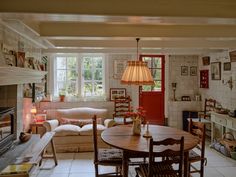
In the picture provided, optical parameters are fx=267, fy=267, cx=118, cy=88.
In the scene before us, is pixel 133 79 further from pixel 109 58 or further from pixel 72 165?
pixel 109 58

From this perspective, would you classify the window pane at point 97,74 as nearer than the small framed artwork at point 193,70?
Yes

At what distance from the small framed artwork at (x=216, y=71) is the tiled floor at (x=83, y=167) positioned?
204 cm

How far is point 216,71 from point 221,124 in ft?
5.24

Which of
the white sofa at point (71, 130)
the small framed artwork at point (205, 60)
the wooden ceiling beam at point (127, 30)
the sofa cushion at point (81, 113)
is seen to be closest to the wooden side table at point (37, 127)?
the white sofa at point (71, 130)

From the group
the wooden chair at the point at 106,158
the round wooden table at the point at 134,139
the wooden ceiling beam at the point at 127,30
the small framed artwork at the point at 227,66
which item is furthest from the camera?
the small framed artwork at the point at 227,66

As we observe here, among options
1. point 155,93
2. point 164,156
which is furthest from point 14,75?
point 155,93

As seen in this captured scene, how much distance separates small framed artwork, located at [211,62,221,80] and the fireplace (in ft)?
16.0

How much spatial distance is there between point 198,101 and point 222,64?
1538 mm

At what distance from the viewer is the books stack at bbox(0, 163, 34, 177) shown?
293 centimetres

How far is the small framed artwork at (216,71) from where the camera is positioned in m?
6.60

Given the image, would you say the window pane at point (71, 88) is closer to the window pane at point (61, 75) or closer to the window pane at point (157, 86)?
the window pane at point (61, 75)

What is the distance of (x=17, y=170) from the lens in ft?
9.96

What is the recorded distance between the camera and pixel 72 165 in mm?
4910

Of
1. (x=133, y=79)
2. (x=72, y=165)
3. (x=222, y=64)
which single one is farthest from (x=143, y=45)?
(x=72, y=165)
